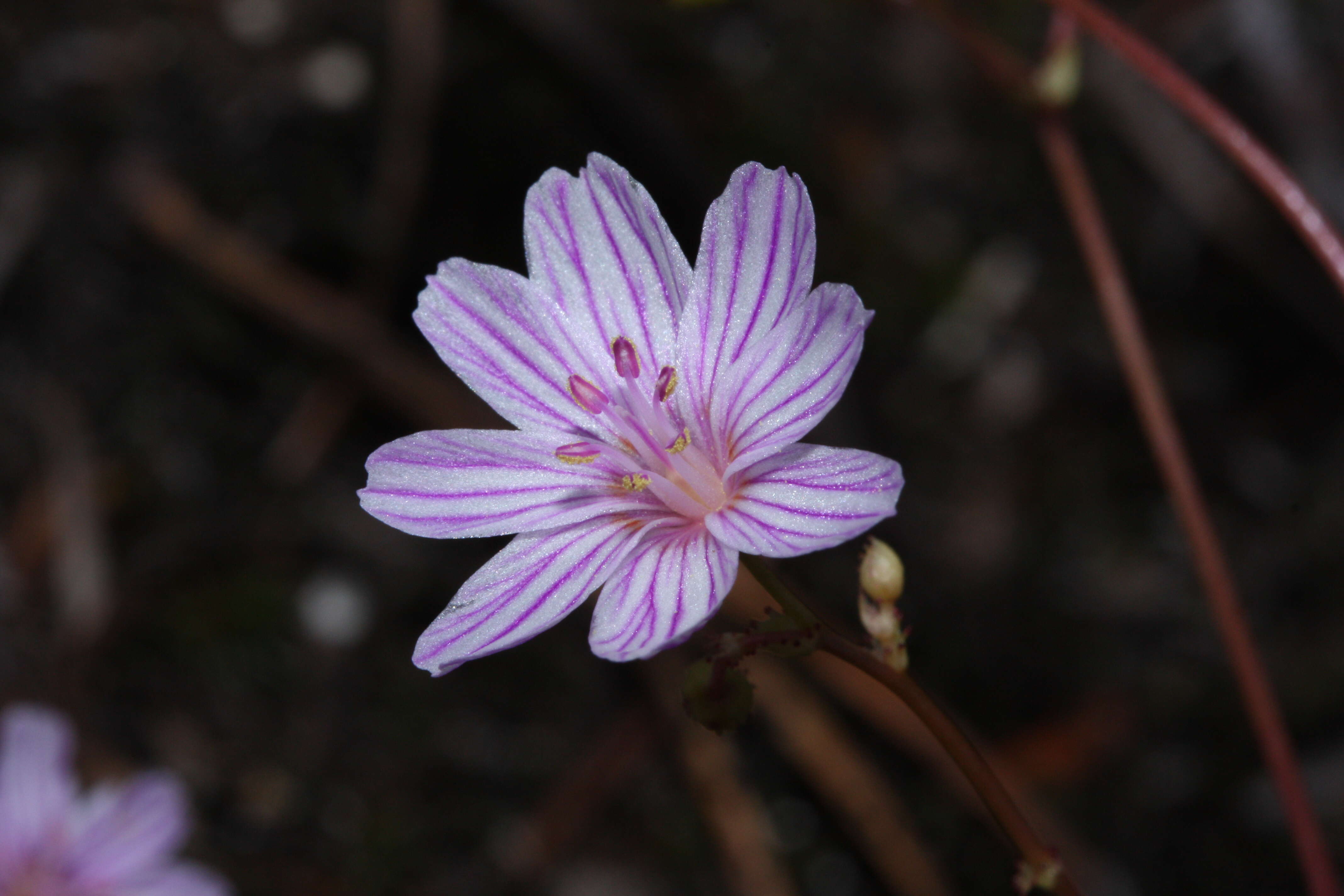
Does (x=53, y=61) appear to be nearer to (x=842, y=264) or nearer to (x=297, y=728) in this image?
(x=297, y=728)

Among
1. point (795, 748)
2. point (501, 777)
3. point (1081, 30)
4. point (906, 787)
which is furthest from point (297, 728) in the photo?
point (1081, 30)

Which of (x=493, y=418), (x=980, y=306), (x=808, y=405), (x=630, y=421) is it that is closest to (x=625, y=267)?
(x=630, y=421)

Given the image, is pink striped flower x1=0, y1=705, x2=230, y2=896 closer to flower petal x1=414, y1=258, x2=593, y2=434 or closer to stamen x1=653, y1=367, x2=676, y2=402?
flower petal x1=414, y1=258, x2=593, y2=434

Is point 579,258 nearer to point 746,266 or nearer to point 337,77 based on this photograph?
point 746,266

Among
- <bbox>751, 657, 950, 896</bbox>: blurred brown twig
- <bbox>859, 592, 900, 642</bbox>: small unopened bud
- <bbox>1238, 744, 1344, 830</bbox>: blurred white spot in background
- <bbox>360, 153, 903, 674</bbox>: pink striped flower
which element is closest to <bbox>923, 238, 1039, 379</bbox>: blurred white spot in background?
<bbox>751, 657, 950, 896</bbox>: blurred brown twig

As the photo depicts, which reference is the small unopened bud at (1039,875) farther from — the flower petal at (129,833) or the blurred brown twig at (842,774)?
the flower petal at (129,833)

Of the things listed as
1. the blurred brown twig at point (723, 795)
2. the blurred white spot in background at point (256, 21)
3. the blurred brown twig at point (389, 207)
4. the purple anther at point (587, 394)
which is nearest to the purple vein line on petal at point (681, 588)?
the purple anther at point (587, 394)
